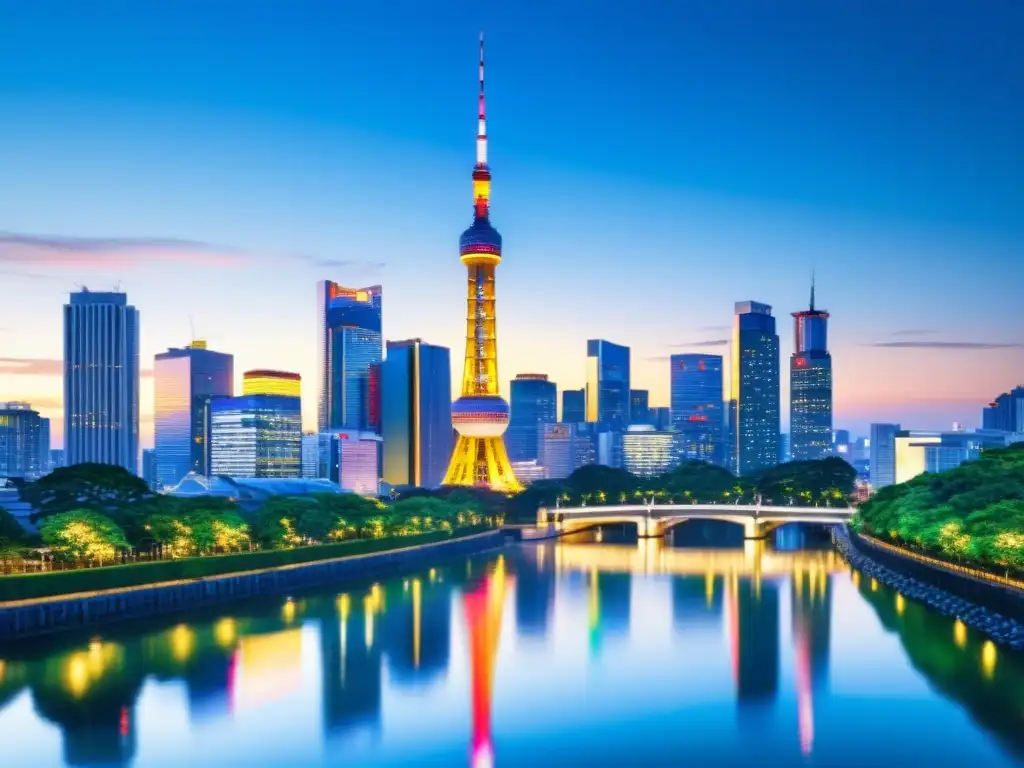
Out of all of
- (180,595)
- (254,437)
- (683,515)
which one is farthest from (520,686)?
(254,437)

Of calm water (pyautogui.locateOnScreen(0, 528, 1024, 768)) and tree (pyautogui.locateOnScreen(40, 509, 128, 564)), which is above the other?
tree (pyautogui.locateOnScreen(40, 509, 128, 564))

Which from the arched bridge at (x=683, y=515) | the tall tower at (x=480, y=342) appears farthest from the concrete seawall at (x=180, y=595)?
the tall tower at (x=480, y=342)

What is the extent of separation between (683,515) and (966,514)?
165 feet

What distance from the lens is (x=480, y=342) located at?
125125 mm

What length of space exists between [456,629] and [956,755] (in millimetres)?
26432

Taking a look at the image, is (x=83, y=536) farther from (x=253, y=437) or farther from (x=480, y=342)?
(x=253, y=437)

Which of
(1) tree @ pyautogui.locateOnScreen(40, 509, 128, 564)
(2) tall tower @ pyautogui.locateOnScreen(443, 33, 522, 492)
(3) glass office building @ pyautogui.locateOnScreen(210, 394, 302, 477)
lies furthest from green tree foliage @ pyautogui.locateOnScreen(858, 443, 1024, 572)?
(3) glass office building @ pyautogui.locateOnScreen(210, 394, 302, 477)

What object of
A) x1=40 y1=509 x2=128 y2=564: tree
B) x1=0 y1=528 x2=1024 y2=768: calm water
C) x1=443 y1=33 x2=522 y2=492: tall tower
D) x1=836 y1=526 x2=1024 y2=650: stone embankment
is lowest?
x1=0 y1=528 x2=1024 y2=768: calm water

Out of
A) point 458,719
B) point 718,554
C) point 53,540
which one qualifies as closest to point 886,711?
point 458,719

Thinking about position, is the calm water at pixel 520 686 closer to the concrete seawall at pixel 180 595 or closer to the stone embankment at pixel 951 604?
the stone embankment at pixel 951 604

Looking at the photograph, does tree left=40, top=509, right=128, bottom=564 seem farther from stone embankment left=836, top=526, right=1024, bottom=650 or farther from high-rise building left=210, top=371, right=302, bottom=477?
high-rise building left=210, top=371, right=302, bottom=477

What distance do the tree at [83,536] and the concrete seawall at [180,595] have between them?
3287mm

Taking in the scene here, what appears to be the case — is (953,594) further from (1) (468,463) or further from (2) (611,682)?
(1) (468,463)

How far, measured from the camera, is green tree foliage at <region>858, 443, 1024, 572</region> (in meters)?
48.2
